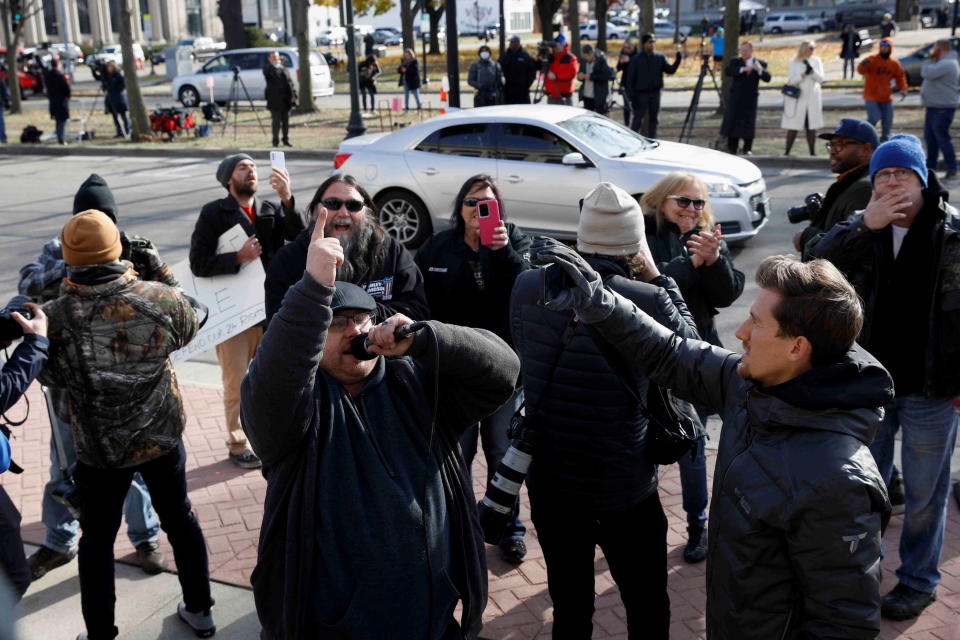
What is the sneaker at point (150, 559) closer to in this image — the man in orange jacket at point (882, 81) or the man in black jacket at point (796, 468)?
the man in black jacket at point (796, 468)

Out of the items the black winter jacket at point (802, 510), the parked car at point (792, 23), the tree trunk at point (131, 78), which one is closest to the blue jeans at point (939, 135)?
the black winter jacket at point (802, 510)

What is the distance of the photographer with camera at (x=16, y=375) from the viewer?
3.47m

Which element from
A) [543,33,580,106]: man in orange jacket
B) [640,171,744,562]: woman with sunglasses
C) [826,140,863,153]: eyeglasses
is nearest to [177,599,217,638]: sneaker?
[640,171,744,562]: woman with sunglasses

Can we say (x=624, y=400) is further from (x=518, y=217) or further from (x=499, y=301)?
(x=518, y=217)

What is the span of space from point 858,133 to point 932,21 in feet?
196

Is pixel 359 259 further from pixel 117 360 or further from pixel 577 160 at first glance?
pixel 577 160

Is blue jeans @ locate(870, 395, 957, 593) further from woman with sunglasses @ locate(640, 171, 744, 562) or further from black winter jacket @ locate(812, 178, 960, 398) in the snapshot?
woman with sunglasses @ locate(640, 171, 744, 562)

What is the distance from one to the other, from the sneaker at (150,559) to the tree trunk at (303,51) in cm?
2194

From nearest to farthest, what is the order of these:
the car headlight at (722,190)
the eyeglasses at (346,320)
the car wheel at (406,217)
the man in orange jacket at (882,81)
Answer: the eyeglasses at (346,320) → the car headlight at (722,190) → the car wheel at (406,217) → the man in orange jacket at (882,81)

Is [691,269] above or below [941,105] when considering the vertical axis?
below

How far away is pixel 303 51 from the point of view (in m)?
26.0

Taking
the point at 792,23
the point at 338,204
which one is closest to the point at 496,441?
the point at 338,204

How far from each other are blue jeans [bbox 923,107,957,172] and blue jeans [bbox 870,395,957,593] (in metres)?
10.6

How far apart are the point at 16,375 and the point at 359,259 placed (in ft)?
4.97
